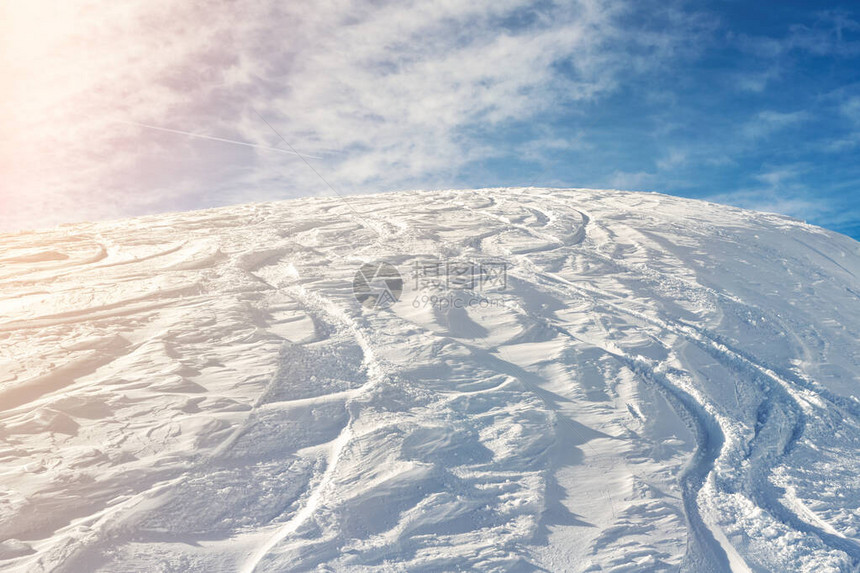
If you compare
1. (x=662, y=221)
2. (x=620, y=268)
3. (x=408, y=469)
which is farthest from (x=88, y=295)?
(x=662, y=221)

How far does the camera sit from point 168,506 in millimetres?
4508

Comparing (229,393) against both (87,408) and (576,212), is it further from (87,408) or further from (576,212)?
(576,212)

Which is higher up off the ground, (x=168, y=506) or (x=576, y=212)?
(x=576, y=212)

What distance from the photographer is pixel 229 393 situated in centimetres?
618

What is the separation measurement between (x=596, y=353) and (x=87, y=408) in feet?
22.5

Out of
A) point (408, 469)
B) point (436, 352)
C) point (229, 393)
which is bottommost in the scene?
point (408, 469)

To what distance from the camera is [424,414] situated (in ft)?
19.5

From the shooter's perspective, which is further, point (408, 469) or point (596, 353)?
point (596, 353)

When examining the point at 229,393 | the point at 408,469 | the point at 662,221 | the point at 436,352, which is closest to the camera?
the point at 408,469

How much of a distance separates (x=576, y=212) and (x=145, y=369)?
13221 mm

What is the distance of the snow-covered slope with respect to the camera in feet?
14.4

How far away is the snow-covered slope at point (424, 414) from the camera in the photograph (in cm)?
440

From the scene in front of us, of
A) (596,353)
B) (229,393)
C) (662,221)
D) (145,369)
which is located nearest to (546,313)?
(596,353)

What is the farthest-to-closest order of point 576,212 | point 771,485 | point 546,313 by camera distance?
1. point 576,212
2. point 546,313
3. point 771,485
